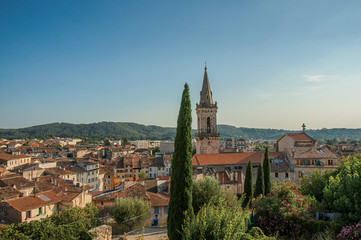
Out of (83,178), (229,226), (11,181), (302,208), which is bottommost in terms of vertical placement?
(83,178)

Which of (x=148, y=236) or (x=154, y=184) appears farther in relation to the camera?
(x=154, y=184)

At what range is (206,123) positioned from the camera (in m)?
44.2

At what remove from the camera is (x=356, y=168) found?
15.3m

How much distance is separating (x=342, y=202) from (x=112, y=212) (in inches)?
636

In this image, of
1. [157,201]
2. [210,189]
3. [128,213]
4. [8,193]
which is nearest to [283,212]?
[210,189]

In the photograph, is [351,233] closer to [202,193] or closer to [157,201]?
[202,193]

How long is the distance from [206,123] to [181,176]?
3130 cm

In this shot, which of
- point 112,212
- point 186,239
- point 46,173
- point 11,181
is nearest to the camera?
point 186,239

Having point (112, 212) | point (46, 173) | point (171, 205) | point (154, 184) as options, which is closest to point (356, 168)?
point (171, 205)

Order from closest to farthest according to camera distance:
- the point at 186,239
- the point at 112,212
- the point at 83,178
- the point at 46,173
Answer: the point at 186,239, the point at 112,212, the point at 46,173, the point at 83,178

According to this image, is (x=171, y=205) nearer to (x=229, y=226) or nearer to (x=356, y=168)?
(x=229, y=226)

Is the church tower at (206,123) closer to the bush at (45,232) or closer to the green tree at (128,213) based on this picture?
the green tree at (128,213)

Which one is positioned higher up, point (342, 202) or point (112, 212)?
point (342, 202)

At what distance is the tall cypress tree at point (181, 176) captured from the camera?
1283cm
